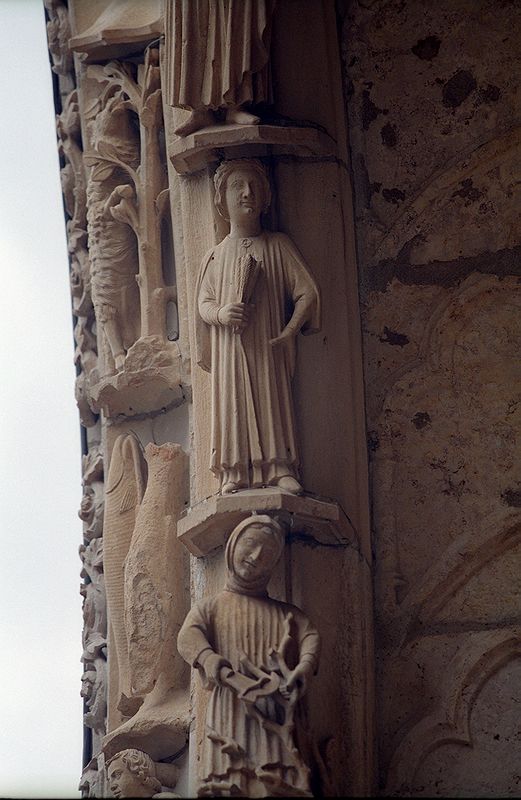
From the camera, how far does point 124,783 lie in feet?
21.5

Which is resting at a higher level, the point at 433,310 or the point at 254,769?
the point at 433,310

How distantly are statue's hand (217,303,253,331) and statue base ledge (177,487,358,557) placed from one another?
0.51m

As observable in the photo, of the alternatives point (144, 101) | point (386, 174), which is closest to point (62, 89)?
point (144, 101)

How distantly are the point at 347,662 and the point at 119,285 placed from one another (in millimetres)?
1560

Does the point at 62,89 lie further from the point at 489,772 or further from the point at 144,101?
the point at 489,772

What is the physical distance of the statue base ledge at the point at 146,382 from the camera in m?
7.00

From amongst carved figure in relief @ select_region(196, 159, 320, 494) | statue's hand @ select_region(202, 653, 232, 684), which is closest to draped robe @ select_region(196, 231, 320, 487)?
carved figure in relief @ select_region(196, 159, 320, 494)

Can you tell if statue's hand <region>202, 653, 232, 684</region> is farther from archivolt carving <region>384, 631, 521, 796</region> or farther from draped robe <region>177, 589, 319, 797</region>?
archivolt carving <region>384, 631, 521, 796</region>

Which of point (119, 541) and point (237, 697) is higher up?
point (119, 541)

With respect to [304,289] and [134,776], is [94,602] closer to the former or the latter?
[134,776]

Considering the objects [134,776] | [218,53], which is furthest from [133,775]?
[218,53]

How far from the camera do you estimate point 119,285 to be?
7223 millimetres

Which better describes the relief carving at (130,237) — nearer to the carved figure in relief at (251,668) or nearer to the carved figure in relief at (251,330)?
the carved figure in relief at (251,330)

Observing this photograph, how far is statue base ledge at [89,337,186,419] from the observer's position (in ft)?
23.0
